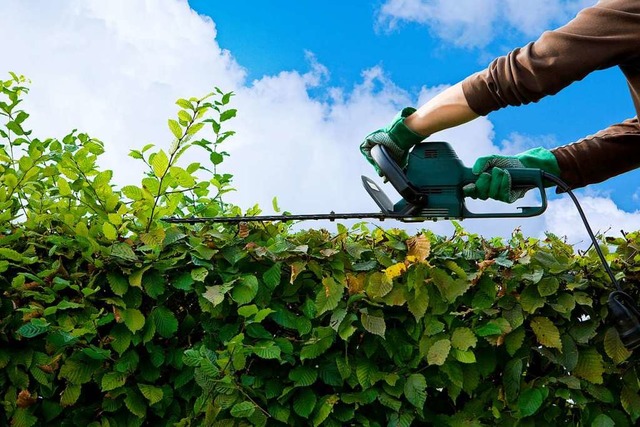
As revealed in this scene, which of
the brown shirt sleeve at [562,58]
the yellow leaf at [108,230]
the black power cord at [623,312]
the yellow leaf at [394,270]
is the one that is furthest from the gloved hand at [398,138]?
the yellow leaf at [108,230]

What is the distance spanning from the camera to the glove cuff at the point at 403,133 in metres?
2.94

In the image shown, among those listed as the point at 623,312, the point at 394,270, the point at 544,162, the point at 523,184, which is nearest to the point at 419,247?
the point at 394,270

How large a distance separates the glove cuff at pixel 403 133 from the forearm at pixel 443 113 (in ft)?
0.08

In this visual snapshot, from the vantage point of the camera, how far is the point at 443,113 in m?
2.85

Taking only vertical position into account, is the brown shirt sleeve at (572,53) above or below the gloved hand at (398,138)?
above

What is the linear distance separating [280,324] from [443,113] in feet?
3.38

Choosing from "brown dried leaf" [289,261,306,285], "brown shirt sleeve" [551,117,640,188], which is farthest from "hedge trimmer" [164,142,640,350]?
"brown shirt sleeve" [551,117,640,188]

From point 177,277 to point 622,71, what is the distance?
1.95 m

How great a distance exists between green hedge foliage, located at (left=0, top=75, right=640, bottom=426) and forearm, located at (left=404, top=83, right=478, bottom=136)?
1.46 feet

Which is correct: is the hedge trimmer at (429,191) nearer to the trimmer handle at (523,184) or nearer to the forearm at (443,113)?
the trimmer handle at (523,184)

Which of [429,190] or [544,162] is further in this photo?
[544,162]

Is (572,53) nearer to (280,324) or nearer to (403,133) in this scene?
(403,133)

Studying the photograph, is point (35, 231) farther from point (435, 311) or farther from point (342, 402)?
point (435, 311)

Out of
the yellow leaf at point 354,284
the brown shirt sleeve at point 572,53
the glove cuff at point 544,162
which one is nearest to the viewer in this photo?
the brown shirt sleeve at point 572,53
